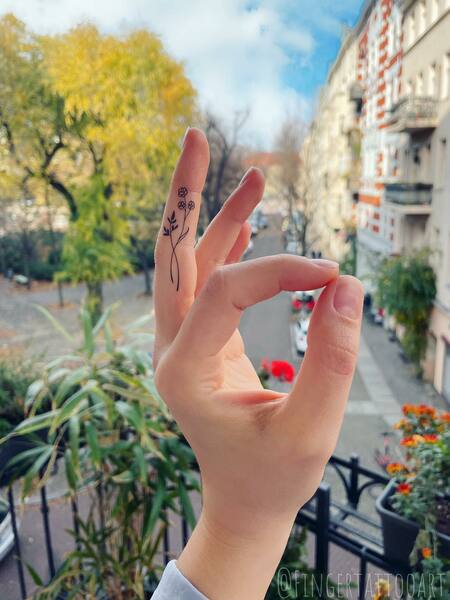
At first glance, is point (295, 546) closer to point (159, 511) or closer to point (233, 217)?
point (159, 511)

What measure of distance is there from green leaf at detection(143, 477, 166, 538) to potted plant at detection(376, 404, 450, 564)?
326 millimetres

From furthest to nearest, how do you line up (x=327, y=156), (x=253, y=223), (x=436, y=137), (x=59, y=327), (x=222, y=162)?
(x=436, y=137) < (x=327, y=156) < (x=222, y=162) < (x=59, y=327) < (x=253, y=223)

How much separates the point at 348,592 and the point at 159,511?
0.36 meters

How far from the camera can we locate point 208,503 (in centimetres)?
32

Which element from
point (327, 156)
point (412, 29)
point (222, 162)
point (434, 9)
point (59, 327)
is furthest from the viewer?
point (412, 29)

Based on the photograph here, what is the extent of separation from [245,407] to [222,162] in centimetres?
123

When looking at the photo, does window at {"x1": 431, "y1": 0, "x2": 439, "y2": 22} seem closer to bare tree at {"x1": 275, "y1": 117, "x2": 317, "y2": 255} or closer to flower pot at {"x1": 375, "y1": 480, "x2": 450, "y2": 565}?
bare tree at {"x1": 275, "y1": 117, "x2": 317, "y2": 255}

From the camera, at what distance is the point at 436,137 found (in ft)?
13.2

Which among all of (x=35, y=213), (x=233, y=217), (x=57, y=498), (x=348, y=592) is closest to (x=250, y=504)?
(x=233, y=217)

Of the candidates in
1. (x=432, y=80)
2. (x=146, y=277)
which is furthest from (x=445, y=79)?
(x=146, y=277)

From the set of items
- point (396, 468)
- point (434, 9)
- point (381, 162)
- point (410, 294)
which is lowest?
point (410, 294)

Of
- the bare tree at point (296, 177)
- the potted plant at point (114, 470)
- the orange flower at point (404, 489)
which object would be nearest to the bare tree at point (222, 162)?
the bare tree at point (296, 177)

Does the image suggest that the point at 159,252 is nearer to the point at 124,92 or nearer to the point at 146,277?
the point at 124,92

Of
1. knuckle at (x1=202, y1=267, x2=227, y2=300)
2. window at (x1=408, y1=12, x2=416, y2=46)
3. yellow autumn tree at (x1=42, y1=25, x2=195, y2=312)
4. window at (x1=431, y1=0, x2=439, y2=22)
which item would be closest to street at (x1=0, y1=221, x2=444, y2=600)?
knuckle at (x1=202, y1=267, x2=227, y2=300)
